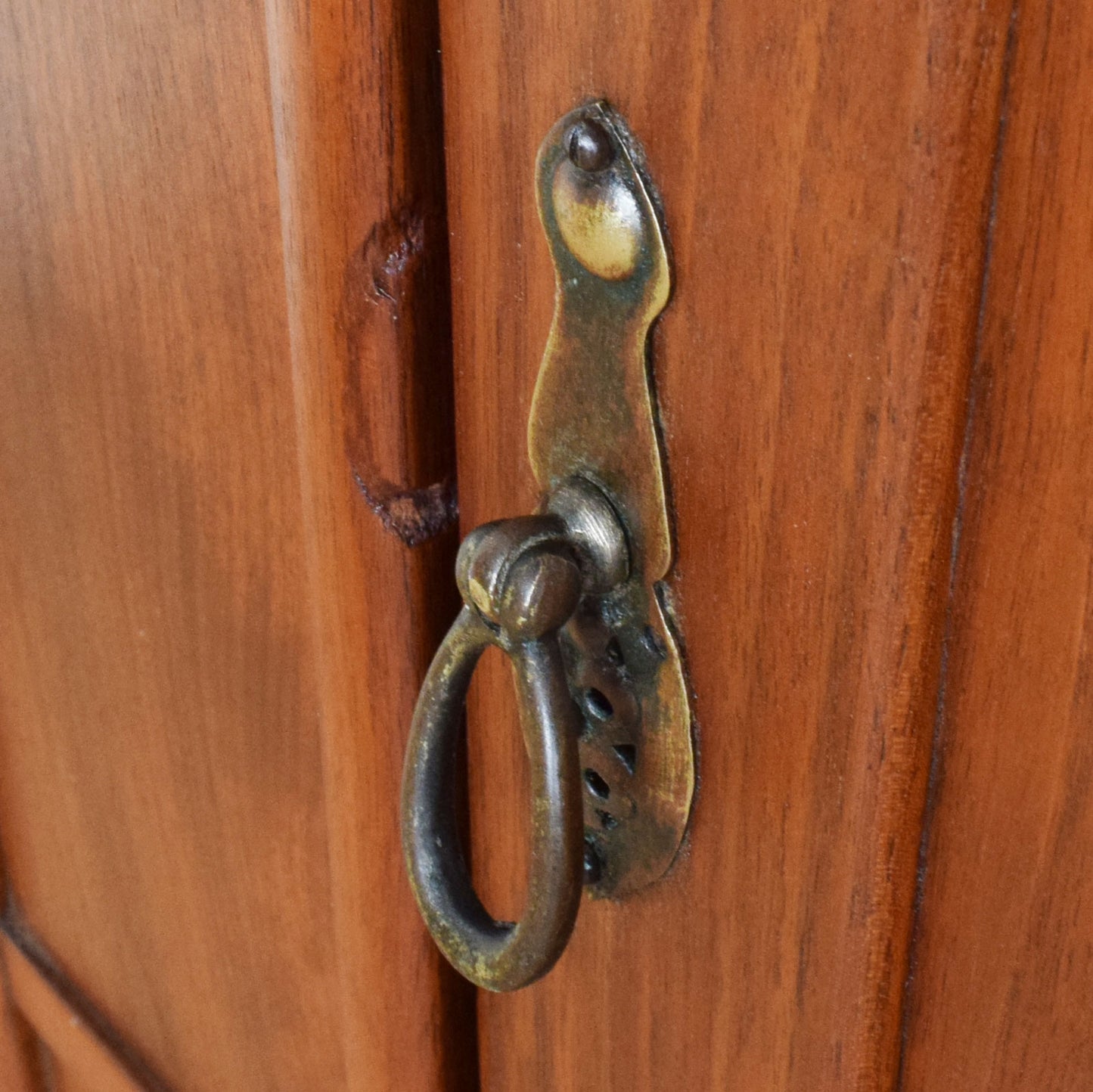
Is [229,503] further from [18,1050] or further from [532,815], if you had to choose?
[18,1050]

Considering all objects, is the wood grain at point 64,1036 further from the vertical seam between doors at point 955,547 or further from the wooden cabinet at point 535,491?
the vertical seam between doors at point 955,547

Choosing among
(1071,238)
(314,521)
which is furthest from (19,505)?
(1071,238)

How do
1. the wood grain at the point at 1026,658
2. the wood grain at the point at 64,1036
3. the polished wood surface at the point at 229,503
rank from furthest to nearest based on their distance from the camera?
the wood grain at the point at 64,1036, the polished wood surface at the point at 229,503, the wood grain at the point at 1026,658

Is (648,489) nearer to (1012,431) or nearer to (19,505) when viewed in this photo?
(1012,431)

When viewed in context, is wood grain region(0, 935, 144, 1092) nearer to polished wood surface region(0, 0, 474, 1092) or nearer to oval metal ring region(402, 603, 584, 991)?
polished wood surface region(0, 0, 474, 1092)

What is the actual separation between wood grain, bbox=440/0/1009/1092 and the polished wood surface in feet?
0.09

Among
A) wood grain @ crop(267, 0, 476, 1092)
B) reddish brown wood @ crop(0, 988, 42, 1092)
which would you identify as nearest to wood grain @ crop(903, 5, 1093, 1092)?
wood grain @ crop(267, 0, 476, 1092)

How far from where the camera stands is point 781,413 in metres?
0.24

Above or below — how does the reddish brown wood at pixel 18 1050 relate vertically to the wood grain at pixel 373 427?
A: below

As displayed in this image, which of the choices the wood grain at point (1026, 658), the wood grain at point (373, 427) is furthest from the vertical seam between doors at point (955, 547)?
the wood grain at point (373, 427)

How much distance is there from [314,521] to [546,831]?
0.40 ft

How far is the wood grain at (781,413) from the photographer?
21 centimetres

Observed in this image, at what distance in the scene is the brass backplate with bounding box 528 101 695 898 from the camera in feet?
0.84

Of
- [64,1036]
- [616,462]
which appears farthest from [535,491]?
[64,1036]
